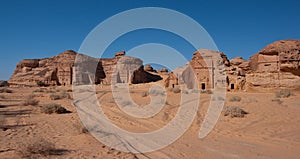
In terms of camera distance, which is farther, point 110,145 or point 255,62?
point 255,62

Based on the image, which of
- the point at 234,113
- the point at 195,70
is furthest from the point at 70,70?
the point at 234,113

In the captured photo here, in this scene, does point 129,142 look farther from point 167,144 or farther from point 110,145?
point 167,144

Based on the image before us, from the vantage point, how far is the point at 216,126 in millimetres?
7676

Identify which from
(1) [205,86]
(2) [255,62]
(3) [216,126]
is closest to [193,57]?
(1) [205,86]

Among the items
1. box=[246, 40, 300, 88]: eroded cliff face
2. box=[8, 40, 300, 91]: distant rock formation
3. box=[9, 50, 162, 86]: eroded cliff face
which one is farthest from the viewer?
box=[9, 50, 162, 86]: eroded cliff face

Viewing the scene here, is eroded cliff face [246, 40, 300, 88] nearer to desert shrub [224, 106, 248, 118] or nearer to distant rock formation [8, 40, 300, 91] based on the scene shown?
distant rock formation [8, 40, 300, 91]

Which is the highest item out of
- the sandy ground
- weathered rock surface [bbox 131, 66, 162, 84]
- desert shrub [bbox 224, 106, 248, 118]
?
weathered rock surface [bbox 131, 66, 162, 84]

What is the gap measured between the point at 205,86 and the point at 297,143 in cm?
2536

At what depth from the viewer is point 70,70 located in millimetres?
52188

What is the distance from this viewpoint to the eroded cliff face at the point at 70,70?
5147 cm

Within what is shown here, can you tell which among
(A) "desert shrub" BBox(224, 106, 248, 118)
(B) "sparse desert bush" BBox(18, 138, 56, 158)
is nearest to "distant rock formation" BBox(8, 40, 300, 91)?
(A) "desert shrub" BBox(224, 106, 248, 118)

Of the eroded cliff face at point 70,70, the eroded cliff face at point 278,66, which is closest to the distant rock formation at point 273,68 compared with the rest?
the eroded cliff face at point 278,66

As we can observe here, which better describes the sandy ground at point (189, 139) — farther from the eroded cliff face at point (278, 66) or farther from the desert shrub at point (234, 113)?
the eroded cliff face at point (278, 66)

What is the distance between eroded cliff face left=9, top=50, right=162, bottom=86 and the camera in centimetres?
5147
